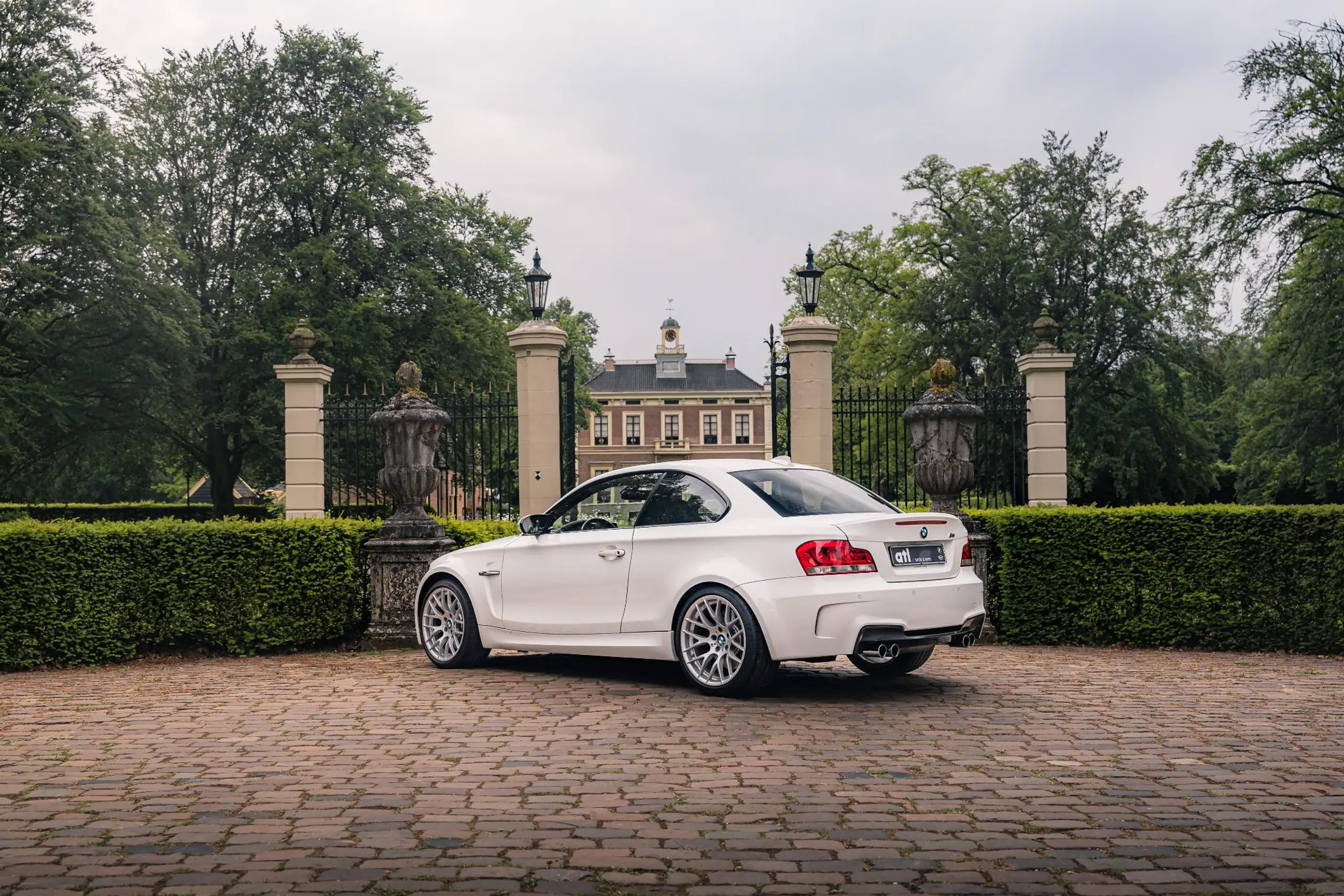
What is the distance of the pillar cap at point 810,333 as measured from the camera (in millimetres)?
→ 15734

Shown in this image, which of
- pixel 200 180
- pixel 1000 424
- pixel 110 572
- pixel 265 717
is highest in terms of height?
pixel 200 180

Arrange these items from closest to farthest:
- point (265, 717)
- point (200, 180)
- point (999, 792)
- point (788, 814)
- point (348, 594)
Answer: point (788, 814) < point (999, 792) < point (265, 717) < point (348, 594) < point (200, 180)

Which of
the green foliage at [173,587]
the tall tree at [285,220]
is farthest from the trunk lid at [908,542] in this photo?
the tall tree at [285,220]

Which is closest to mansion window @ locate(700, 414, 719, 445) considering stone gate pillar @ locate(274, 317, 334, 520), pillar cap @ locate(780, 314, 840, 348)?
stone gate pillar @ locate(274, 317, 334, 520)

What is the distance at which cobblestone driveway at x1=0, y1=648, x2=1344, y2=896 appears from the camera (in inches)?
156

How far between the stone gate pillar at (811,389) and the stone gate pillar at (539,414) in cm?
324

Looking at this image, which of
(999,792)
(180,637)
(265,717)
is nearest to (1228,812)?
(999,792)

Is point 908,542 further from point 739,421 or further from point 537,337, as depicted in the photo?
point 739,421

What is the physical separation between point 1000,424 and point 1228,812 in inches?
446

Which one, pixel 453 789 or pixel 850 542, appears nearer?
pixel 453 789

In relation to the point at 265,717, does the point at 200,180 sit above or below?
above

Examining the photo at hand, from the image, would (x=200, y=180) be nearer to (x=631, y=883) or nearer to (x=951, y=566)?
(x=951, y=566)

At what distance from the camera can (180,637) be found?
10.5 m

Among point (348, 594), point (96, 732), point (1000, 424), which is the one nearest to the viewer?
point (96, 732)
